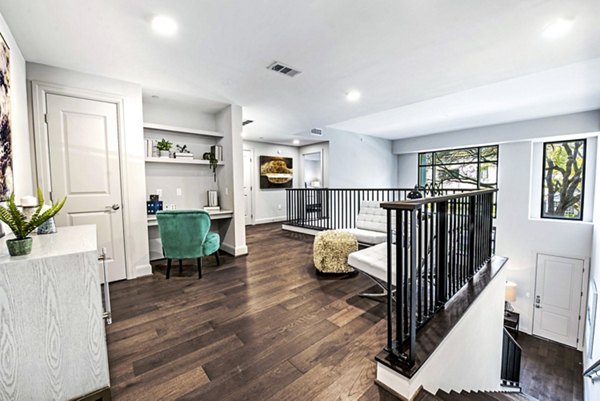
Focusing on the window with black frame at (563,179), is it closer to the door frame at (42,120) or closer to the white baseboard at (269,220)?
the white baseboard at (269,220)

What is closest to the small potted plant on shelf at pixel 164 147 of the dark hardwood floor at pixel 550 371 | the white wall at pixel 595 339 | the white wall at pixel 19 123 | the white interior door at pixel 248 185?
the white wall at pixel 19 123

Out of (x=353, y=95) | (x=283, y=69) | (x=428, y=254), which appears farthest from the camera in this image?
(x=353, y=95)

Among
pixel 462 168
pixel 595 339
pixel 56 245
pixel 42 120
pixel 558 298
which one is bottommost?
pixel 558 298

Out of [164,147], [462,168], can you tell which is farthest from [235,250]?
[462,168]

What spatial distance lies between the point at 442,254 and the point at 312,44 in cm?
221

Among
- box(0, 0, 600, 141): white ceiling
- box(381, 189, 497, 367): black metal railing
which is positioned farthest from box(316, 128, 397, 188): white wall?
box(381, 189, 497, 367): black metal railing

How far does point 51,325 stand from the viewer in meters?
1.25

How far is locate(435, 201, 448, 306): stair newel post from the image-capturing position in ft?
6.66

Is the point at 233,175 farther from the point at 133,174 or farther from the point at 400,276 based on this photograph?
the point at 400,276

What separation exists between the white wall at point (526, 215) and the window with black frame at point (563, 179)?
0.51 feet

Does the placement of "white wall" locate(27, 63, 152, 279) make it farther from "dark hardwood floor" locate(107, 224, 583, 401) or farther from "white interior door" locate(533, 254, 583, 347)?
"white interior door" locate(533, 254, 583, 347)

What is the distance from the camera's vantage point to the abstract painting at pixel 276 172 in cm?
752

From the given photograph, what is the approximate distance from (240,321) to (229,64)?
2.61m

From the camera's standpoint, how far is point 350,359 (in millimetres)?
1777
